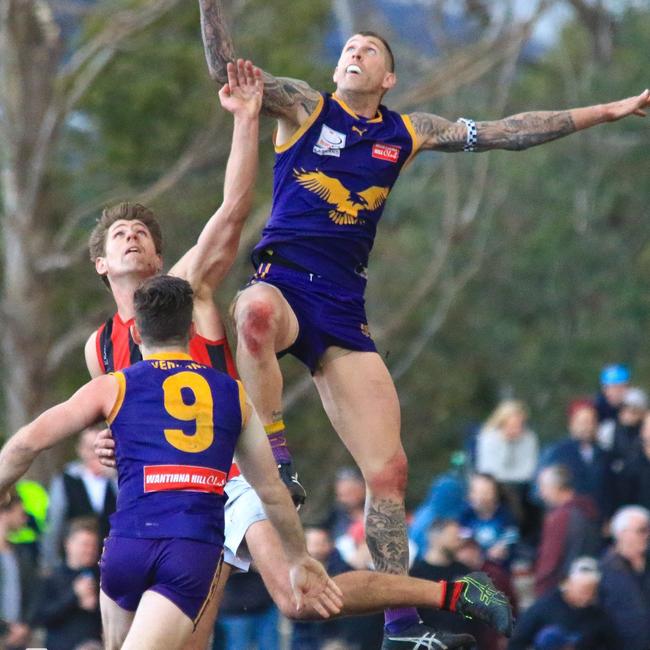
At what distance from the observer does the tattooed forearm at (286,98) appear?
25.4 ft

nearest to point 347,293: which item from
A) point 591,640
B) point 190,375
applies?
point 190,375

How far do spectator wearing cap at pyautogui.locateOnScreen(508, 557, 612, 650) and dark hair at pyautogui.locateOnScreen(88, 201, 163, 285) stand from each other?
4347 millimetres

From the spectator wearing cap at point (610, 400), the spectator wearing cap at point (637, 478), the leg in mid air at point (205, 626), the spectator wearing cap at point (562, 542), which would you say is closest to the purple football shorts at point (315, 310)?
the leg in mid air at point (205, 626)

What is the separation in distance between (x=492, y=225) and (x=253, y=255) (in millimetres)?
25092

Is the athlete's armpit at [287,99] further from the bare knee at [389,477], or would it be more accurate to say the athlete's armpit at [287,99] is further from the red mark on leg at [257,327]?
the bare knee at [389,477]

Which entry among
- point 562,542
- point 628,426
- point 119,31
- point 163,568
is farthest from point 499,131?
point 119,31

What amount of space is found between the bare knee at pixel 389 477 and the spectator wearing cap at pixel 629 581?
3178mm

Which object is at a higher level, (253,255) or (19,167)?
(19,167)

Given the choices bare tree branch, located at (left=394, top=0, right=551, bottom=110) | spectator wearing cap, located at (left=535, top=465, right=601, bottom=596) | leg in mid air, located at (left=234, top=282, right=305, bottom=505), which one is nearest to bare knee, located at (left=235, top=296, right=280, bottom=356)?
leg in mid air, located at (left=234, top=282, right=305, bottom=505)

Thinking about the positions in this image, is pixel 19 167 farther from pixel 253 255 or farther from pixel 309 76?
pixel 253 255

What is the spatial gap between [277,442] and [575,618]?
142 inches

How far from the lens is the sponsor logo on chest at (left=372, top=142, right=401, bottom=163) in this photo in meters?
8.01

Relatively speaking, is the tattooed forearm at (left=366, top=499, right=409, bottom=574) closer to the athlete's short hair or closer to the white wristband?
the athlete's short hair

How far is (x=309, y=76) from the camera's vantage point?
26000mm
